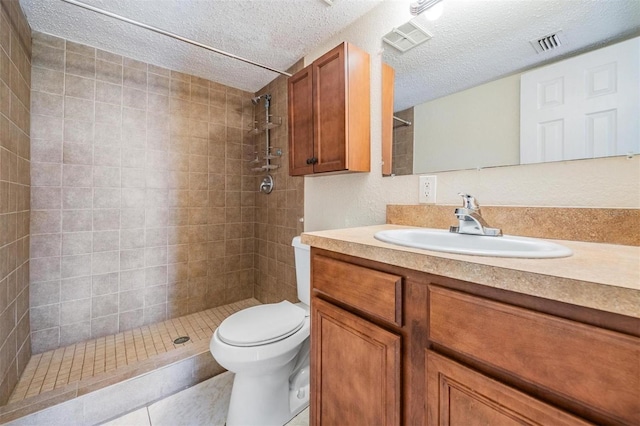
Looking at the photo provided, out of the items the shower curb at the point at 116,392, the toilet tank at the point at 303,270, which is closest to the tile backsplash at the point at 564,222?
the toilet tank at the point at 303,270

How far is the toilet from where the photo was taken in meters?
1.13

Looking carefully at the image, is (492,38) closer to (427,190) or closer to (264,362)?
(427,190)

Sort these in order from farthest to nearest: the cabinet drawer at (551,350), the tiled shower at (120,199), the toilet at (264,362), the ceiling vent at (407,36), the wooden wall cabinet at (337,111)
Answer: the tiled shower at (120,199) < the wooden wall cabinet at (337,111) < the ceiling vent at (407,36) < the toilet at (264,362) < the cabinet drawer at (551,350)

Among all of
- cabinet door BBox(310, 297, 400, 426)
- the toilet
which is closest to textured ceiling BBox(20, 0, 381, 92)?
cabinet door BBox(310, 297, 400, 426)

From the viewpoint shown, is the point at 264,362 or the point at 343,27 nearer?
the point at 264,362

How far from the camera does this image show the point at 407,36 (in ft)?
4.27

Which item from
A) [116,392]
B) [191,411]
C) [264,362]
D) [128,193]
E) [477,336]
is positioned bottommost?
[191,411]

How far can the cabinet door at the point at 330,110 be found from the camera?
4.47ft

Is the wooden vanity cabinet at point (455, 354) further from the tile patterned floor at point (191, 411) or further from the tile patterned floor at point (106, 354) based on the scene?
the tile patterned floor at point (106, 354)

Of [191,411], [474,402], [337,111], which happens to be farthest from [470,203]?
[191,411]

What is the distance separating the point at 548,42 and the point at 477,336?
102cm

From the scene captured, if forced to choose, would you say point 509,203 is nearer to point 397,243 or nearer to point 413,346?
point 397,243

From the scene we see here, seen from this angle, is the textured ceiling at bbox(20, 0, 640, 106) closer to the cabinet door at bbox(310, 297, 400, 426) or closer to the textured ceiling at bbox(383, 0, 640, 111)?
the textured ceiling at bbox(383, 0, 640, 111)

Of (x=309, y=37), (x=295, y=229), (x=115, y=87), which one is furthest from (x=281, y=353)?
(x=115, y=87)
